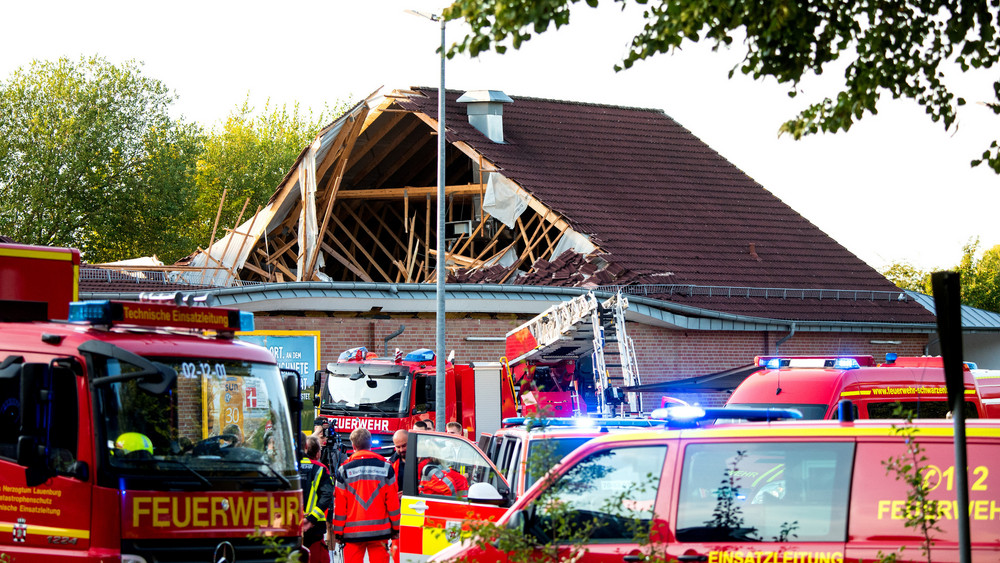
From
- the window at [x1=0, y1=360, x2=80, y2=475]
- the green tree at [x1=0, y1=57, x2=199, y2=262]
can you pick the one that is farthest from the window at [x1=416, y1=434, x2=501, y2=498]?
the green tree at [x1=0, y1=57, x2=199, y2=262]

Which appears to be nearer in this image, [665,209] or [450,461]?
[450,461]

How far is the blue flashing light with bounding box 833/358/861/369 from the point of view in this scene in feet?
42.1

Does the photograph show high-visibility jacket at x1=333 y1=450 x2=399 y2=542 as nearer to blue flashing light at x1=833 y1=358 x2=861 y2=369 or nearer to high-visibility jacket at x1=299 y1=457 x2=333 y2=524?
high-visibility jacket at x1=299 y1=457 x2=333 y2=524

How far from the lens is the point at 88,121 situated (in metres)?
41.8

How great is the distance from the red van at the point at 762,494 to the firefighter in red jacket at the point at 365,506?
309 centimetres

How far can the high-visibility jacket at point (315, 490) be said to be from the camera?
382 inches

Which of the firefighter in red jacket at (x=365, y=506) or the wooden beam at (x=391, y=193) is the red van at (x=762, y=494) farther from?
the wooden beam at (x=391, y=193)

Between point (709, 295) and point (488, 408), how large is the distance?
30.6 ft

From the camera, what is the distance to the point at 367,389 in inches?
741

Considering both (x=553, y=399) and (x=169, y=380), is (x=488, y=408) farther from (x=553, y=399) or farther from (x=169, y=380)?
(x=169, y=380)

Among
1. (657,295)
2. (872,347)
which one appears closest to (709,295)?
(657,295)

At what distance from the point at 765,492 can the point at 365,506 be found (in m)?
4.43

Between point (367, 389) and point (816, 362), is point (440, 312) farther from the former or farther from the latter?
point (816, 362)

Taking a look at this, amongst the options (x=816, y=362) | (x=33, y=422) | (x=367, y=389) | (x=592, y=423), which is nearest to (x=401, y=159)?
(x=367, y=389)
